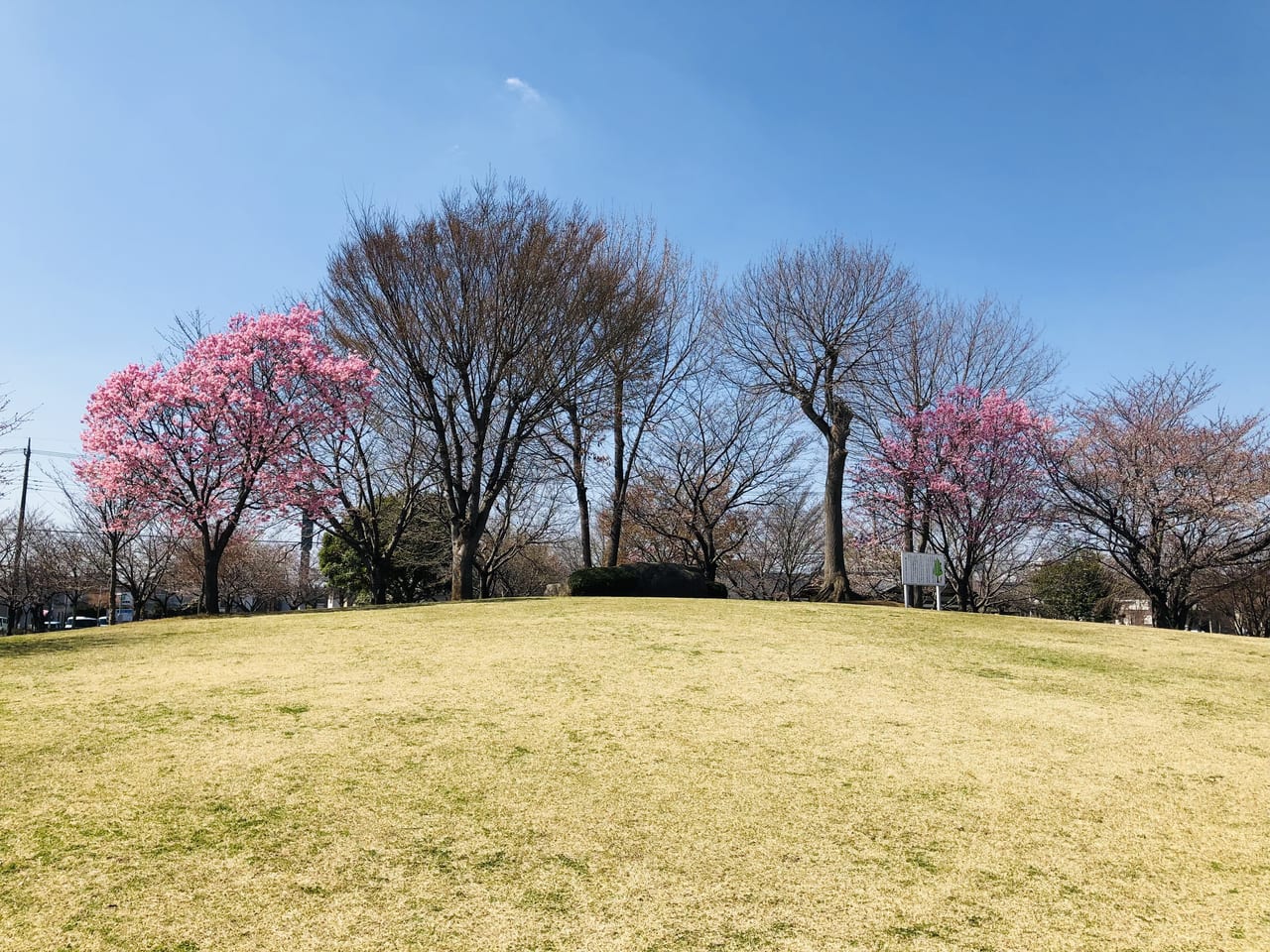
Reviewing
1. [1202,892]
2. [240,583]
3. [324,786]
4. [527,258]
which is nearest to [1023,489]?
[527,258]

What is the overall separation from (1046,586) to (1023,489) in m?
8.75

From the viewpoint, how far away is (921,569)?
15.1 m

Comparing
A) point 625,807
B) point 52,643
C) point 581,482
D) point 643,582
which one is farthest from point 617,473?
point 625,807

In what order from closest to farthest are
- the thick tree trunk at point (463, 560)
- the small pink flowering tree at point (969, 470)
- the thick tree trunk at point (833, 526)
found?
1. the thick tree trunk at point (463, 560)
2. the thick tree trunk at point (833, 526)
3. the small pink flowering tree at point (969, 470)

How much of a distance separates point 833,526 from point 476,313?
1001 cm

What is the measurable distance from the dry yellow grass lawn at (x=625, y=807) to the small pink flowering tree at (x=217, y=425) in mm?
7675

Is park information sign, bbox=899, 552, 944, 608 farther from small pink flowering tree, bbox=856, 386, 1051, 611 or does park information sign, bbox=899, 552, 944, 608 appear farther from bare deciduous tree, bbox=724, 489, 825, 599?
bare deciduous tree, bbox=724, 489, 825, 599

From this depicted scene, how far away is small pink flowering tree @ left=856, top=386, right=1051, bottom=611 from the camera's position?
65.8 ft

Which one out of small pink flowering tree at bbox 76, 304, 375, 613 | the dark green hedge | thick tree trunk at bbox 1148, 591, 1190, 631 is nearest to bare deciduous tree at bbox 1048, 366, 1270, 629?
thick tree trunk at bbox 1148, 591, 1190, 631

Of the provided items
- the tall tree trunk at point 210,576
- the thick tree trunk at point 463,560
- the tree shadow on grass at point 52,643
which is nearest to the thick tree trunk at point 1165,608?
the thick tree trunk at point 463,560

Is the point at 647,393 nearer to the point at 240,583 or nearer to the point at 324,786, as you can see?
the point at 324,786

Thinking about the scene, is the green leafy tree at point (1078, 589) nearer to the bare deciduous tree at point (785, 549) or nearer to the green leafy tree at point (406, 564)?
the bare deciduous tree at point (785, 549)

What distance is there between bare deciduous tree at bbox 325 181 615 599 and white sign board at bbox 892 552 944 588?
8.32 metres

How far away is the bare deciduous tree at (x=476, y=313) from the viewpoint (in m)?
16.3
